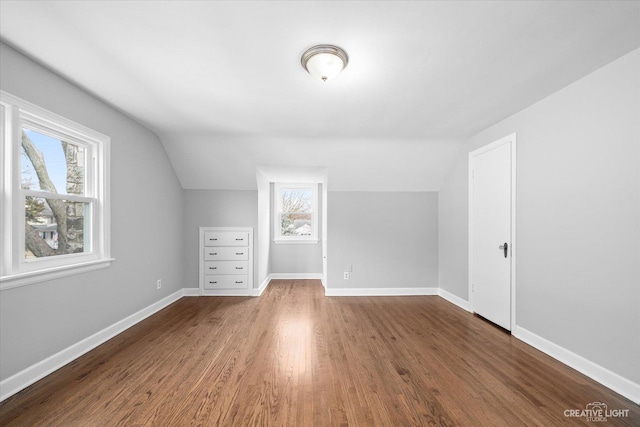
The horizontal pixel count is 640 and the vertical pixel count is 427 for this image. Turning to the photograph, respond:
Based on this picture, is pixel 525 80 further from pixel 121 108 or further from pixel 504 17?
pixel 121 108

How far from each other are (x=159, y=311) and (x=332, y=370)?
2.62m

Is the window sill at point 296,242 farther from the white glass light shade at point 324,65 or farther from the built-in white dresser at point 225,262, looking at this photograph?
the white glass light shade at point 324,65

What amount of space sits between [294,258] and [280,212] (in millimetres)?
1019

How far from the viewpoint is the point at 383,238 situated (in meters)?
4.47

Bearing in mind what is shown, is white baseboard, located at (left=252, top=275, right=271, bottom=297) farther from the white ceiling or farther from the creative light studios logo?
the creative light studios logo

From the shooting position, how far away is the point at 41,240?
2154 millimetres

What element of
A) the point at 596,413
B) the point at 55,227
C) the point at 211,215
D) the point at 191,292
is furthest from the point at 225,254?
the point at 596,413

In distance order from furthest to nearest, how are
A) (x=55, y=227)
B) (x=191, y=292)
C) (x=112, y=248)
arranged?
(x=191, y=292) → (x=112, y=248) → (x=55, y=227)

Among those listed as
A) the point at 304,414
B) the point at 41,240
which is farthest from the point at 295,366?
the point at 41,240

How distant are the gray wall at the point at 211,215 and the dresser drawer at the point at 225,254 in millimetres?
160

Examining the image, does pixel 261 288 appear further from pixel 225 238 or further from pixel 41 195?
pixel 41 195

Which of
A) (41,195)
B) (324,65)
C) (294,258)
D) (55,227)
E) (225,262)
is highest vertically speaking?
(324,65)

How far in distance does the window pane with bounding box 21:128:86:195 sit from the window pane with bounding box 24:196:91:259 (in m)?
0.12

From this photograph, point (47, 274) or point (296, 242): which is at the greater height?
point (47, 274)
